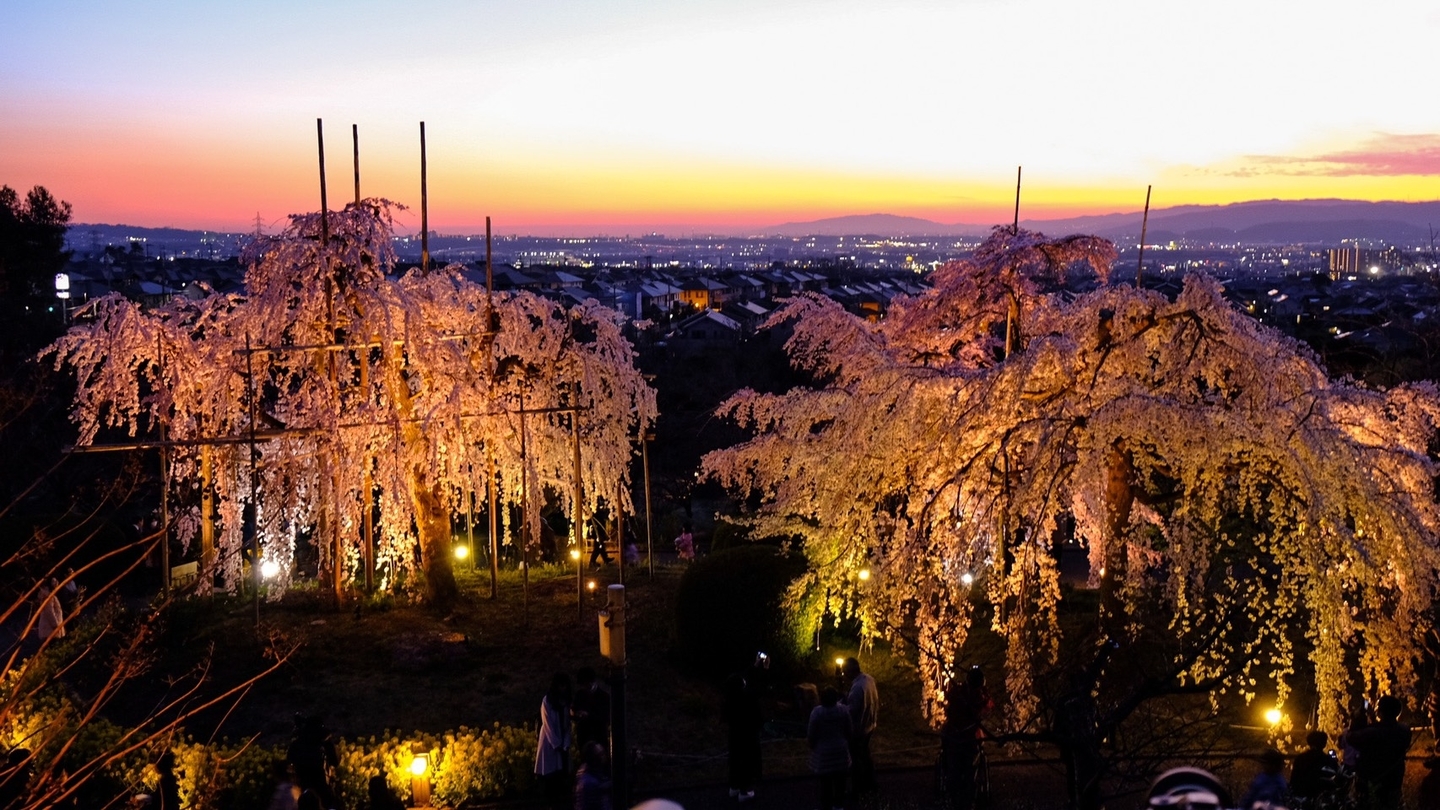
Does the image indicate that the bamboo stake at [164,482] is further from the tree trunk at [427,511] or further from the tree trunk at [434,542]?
the tree trunk at [434,542]

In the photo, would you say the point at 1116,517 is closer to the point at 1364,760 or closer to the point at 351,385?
the point at 1364,760

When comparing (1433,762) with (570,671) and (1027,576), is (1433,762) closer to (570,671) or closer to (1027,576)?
(1027,576)

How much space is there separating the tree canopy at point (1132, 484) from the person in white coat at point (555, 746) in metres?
2.90

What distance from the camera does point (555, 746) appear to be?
9531 mm

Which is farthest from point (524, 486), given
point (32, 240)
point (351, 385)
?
point (32, 240)

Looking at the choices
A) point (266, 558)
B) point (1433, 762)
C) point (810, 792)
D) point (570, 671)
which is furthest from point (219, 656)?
point (1433, 762)

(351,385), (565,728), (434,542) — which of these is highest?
(351,385)

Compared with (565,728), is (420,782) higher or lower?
lower

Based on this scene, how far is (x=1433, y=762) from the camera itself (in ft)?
27.9

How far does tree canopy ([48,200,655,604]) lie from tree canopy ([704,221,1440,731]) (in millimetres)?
4410

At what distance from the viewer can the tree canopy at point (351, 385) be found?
47.1 feet

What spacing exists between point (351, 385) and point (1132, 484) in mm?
10742

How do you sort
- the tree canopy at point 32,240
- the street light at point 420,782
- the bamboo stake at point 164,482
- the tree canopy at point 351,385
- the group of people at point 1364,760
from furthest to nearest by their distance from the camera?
1. the tree canopy at point 32,240
2. the tree canopy at point 351,385
3. the bamboo stake at point 164,482
4. the street light at point 420,782
5. the group of people at point 1364,760

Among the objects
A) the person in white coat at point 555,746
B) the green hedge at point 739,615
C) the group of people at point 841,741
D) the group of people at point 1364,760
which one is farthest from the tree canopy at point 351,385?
the group of people at point 1364,760
